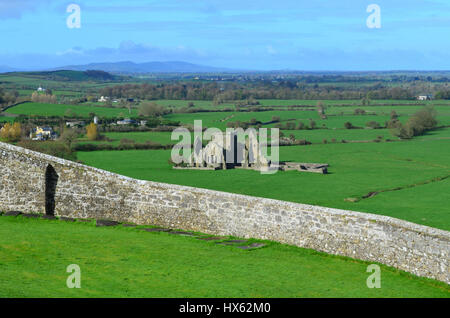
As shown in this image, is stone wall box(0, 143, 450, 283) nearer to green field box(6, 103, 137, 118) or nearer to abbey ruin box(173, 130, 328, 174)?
abbey ruin box(173, 130, 328, 174)

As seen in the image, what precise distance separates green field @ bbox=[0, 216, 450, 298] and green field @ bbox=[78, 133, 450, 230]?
19.8 metres

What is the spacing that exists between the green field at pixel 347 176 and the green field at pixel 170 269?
19.8 metres

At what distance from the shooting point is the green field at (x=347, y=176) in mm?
40625

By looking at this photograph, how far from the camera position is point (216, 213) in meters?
15.9

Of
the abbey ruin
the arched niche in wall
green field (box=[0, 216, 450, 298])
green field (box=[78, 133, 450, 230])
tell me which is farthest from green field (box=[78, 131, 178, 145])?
green field (box=[0, 216, 450, 298])

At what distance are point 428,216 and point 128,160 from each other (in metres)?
34.9

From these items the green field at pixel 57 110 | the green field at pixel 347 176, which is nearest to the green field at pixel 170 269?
the green field at pixel 347 176

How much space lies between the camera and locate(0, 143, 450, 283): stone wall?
12977 millimetres

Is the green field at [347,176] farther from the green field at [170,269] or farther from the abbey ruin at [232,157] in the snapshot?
the green field at [170,269]

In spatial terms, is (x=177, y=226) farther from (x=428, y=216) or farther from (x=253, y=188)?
(x=253, y=188)

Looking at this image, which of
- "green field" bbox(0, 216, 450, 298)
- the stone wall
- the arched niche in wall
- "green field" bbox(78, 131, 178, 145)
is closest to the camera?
"green field" bbox(0, 216, 450, 298)

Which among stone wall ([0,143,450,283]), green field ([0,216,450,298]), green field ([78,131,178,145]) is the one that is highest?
stone wall ([0,143,450,283])

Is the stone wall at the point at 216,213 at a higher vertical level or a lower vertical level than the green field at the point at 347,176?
higher

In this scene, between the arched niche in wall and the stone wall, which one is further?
the arched niche in wall
